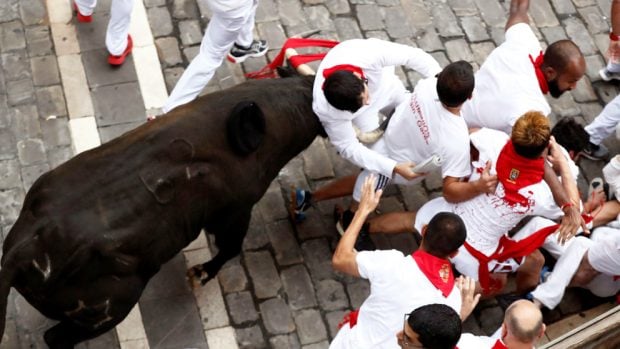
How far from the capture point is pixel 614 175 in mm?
8594

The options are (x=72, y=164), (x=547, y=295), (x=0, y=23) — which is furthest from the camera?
(x=0, y=23)

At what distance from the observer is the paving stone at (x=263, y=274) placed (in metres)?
8.11

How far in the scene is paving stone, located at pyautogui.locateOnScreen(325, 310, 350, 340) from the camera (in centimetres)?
799

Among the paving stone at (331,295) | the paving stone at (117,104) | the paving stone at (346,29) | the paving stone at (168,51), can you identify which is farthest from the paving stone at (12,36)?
the paving stone at (331,295)

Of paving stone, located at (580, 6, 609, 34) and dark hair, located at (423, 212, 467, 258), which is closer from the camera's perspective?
dark hair, located at (423, 212, 467, 258)

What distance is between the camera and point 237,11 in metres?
8.31

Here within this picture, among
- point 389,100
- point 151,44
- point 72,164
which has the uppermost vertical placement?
point 72,164

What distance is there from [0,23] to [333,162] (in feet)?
10.7

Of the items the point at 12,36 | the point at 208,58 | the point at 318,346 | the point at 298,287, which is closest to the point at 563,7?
the point at 208,58

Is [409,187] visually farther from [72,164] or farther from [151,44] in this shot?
[72,164]

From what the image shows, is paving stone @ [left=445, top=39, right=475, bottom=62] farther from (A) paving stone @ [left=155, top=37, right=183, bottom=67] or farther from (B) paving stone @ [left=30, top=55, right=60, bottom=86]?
(B) paving stone @ [left=30, top=55, right=60, bottom=86]

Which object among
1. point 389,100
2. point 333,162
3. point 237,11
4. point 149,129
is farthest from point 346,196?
point 149,129

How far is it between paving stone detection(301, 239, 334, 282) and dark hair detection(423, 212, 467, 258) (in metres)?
1.79

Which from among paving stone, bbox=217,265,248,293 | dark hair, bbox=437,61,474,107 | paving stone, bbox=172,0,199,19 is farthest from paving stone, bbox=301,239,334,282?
paving stone, bbox=172,0,199,19
